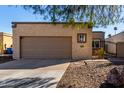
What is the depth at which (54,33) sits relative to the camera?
83.8ft

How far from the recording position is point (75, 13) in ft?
35.4

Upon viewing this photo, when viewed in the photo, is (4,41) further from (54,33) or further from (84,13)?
(84,13)

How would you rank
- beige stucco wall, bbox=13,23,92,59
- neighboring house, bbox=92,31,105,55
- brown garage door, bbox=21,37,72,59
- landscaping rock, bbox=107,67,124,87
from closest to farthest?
landscaping rock, bbox=107,67,124,87
beige stucco wall, bbox=13,23,92,59
brown garage door, bbox=21,37,72,59
neighboring house, bbox=92,31,105,55

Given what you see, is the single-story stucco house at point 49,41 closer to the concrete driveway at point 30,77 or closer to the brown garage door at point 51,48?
the brown garage door at point 51,48

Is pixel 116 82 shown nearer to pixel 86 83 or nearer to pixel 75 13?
pixel 86 83

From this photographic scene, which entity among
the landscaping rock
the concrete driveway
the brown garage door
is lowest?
the concrete driveway

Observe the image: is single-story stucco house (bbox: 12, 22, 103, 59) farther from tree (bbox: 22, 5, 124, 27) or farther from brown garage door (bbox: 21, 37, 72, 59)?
tree (bbox: 22, 5, 124, 27)

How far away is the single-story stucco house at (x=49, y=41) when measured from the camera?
25.4 meters

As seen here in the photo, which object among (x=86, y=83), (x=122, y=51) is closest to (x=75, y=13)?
(x=86, y=83)

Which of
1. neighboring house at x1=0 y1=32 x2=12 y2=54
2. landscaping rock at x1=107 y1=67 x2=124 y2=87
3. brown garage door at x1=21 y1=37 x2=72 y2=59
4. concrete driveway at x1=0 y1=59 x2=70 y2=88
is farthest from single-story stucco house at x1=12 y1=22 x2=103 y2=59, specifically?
landscaping rock at x1=107 y1=67 x2=124 y2=87

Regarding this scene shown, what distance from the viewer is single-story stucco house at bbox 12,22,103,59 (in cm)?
2536

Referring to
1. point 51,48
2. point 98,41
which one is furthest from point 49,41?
point 98,41
